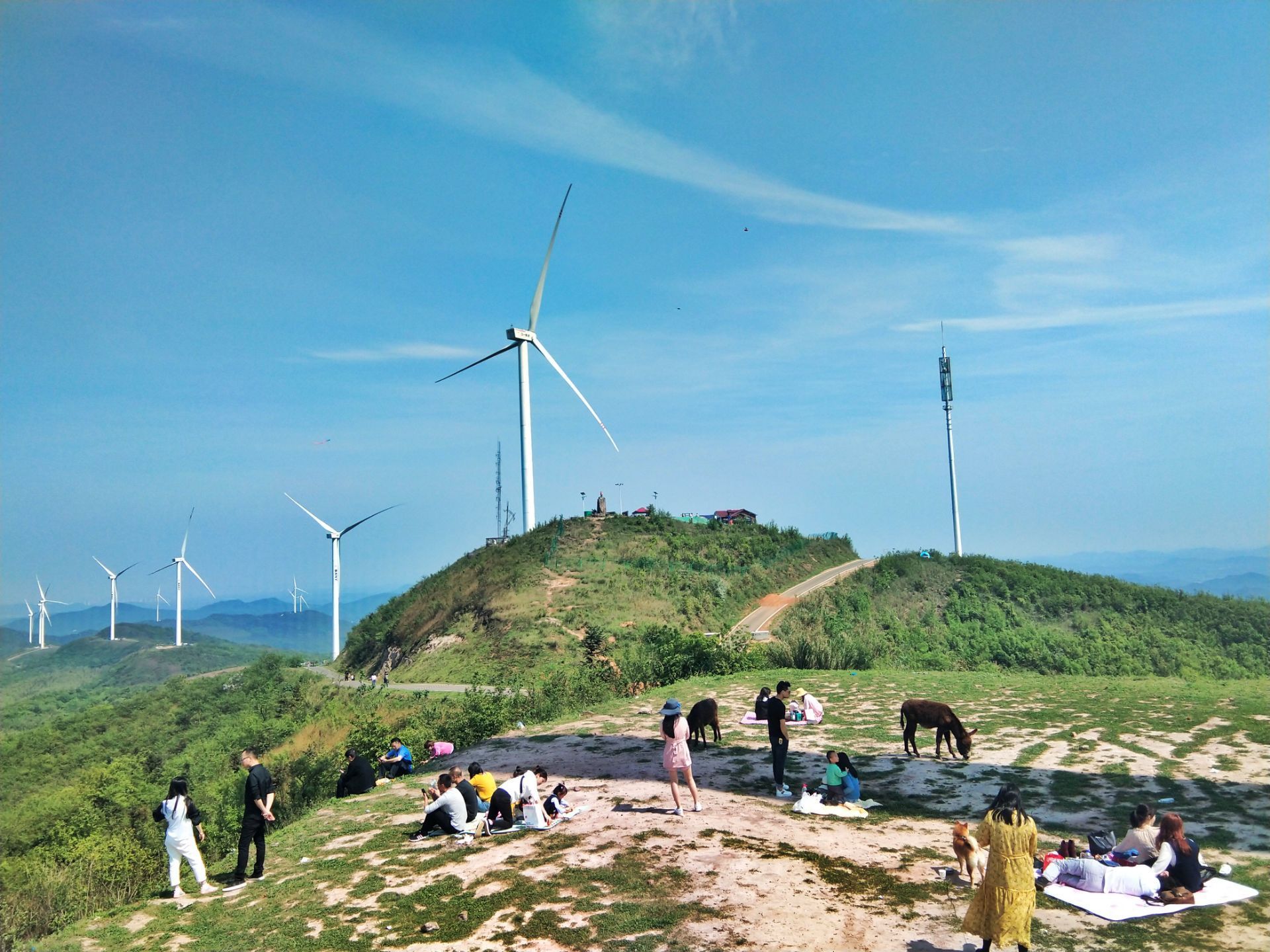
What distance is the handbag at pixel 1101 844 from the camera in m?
10.8

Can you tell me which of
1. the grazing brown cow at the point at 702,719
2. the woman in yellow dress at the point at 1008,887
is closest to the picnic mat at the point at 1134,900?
the woman in yellow dress at the point at 1008,887

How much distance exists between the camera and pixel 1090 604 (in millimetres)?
59719

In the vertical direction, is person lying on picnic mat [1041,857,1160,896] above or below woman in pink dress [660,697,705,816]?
below

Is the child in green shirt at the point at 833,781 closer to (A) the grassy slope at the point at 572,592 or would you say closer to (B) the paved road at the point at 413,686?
(B) the paved road at the point at 413,686

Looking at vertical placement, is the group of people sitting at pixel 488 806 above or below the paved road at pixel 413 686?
above

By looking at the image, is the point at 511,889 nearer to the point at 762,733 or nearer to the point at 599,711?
the point at 762,733

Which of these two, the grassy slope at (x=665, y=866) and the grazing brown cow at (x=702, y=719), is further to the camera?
the grazing brown cow at (x=702, y=719)

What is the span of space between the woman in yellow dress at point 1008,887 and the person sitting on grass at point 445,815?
8334 mm

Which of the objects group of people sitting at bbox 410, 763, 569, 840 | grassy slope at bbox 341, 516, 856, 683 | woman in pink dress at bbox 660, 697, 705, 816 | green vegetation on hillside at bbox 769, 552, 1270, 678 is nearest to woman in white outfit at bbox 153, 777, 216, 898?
group of people sitting at bbox 410, 763, 569, 840

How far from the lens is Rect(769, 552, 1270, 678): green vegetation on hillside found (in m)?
48.7

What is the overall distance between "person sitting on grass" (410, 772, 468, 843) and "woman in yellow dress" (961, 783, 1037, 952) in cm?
833

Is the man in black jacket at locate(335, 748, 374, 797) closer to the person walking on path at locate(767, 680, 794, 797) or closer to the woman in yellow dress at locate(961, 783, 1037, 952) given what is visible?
the person walking on path at locate(767, 680, 794, 797)

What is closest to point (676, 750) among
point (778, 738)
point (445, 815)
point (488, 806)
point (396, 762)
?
point (778, 738)

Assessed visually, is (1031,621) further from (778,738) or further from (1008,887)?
(1008,887)
